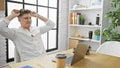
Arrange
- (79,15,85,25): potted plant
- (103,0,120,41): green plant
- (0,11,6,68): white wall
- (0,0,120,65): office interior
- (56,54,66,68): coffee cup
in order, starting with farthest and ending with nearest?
1. (79,15,85,25): potted plant
2. (0,0,120,65): office interior
3. (103,0,120,41): green plant
4. (0,11,6,68): white wall
5. (56,54,66,68): coffee cup

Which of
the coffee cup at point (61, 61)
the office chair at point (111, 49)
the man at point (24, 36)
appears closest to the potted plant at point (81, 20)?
the office chair at point (111, 49)

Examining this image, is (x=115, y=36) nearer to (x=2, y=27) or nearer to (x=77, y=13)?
(x=77, y=13)

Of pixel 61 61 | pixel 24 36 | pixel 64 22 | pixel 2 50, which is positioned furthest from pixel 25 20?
pixel 64 22

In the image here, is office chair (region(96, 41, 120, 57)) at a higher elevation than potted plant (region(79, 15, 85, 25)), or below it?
below

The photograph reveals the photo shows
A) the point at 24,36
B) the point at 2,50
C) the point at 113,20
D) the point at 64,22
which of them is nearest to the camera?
the point at 24,36

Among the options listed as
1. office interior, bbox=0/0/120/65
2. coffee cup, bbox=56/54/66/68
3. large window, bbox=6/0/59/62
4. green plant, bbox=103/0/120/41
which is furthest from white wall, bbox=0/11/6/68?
green plant, bbox=103/0/120/41

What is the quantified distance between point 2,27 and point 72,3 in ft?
7.46

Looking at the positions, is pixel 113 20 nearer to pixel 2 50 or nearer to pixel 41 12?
pixel 41 12

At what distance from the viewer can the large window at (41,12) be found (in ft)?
8.37

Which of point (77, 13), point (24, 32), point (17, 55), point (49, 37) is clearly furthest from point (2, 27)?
point (77, 13)

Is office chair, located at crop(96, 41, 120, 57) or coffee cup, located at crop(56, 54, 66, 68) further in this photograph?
office chair, located at crop(96, 41, 120, 57)

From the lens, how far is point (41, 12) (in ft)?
10.3

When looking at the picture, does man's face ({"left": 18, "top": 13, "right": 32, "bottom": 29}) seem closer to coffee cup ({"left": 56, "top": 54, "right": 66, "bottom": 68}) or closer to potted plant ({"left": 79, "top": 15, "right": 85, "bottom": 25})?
coffee cup ({"left": 56, "top": 54, "right": 66, "bottom": 68})

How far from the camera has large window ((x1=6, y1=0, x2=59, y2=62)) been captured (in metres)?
2.55
